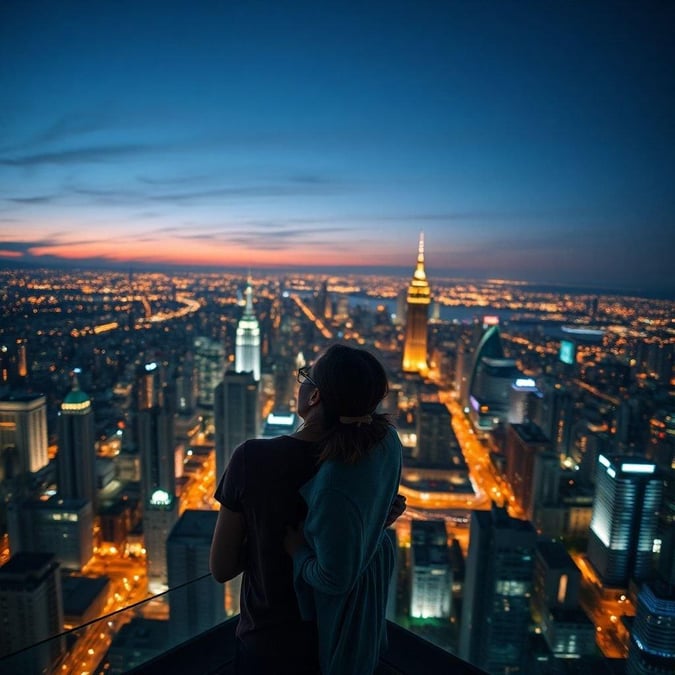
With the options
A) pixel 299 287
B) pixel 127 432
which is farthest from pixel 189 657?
pixel 299 287

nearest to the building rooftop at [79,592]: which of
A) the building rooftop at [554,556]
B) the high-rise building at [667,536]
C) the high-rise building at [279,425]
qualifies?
the high-rise building at [279,425]

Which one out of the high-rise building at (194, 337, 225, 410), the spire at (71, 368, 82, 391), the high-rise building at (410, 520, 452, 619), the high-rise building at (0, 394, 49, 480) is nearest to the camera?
the high-rise building at (410, 520, 452, 619)

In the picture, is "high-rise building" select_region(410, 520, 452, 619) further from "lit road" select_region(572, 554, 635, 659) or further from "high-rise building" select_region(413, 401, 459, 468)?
"high-rise building" select_region(413, 401, 459, 468)

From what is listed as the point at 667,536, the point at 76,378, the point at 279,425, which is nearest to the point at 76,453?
the point at 76,378

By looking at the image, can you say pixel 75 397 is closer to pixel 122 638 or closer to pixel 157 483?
pixel 157 483

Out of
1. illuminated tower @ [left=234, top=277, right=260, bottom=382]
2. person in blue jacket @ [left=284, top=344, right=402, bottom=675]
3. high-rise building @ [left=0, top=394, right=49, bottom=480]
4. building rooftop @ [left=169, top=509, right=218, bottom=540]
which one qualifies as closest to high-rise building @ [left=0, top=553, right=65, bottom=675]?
building rooftop @ [left=169, top=509, right=218, bottom=540]

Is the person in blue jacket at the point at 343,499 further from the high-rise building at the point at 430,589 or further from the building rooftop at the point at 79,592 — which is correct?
the high-rise building at the point at 430,589
